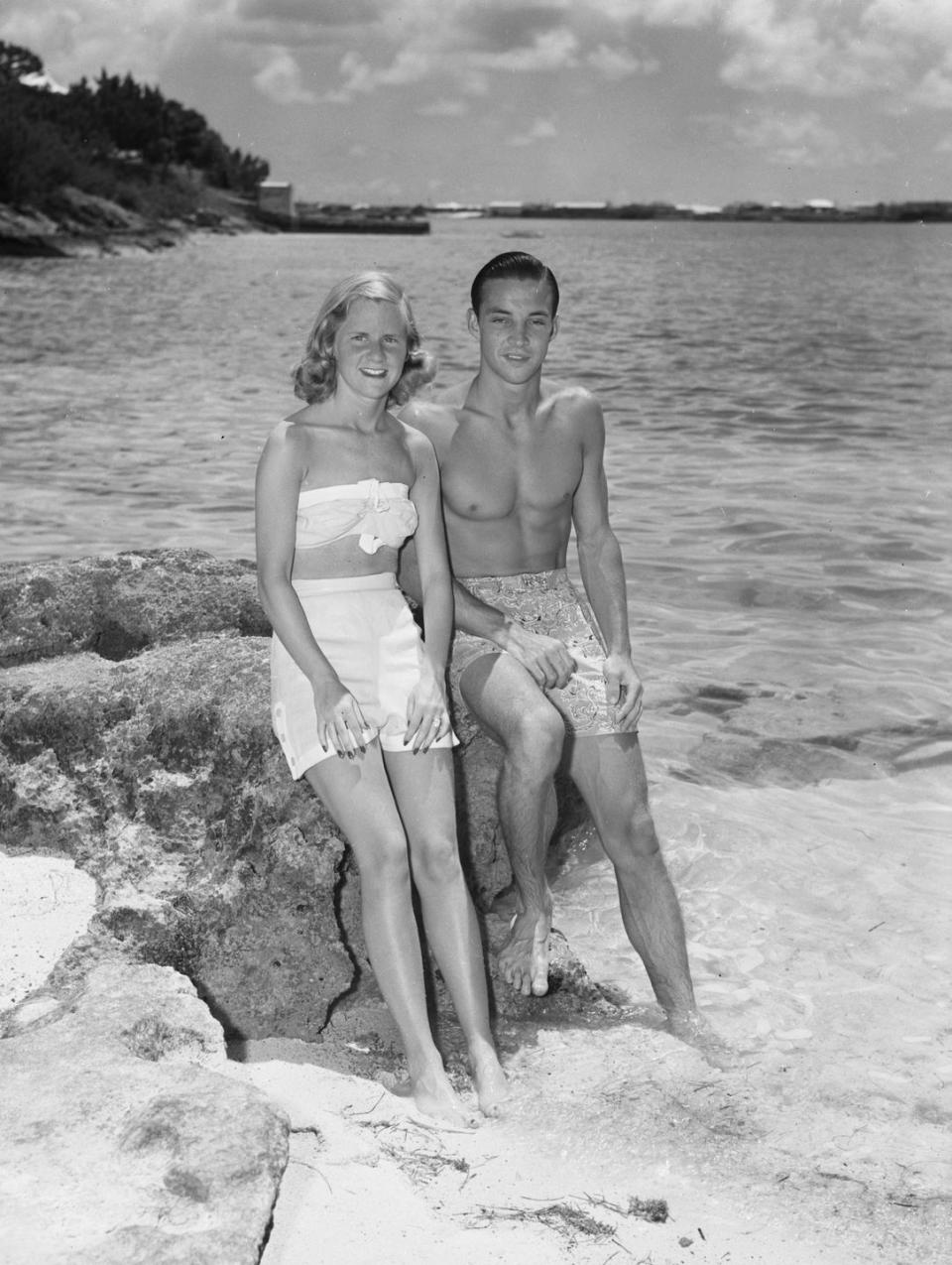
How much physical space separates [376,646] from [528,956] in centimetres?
94

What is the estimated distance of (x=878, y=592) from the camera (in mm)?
8562

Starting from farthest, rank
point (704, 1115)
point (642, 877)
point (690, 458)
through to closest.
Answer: point (690, 458) < point (642, 877) < point (704, 1115)

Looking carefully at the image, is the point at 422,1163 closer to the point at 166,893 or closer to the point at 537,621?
the point at 166,893

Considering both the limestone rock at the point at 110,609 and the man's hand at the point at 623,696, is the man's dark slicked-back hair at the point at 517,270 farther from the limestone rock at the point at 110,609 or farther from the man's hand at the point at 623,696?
the limestone rock at the point at 110,609

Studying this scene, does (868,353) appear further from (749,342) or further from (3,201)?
(3,201)

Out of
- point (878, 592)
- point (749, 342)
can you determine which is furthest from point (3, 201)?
point (878, 592)

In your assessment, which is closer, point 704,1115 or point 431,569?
point 704,1115

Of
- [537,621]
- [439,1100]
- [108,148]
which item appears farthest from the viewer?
[108,148]

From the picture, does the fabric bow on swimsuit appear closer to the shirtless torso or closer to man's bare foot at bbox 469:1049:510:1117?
the shirtless torso

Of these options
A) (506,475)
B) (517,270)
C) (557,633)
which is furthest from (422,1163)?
(517,270)

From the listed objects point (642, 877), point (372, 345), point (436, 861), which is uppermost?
point (372, 345)

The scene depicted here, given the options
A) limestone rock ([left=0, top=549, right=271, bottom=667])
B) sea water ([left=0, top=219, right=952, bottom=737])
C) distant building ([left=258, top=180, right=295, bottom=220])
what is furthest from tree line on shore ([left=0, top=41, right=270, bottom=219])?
limestone rock ([left=0, top=549, right=271, bottom=667])

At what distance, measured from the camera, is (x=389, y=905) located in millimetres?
3084

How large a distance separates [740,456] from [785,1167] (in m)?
10.5
